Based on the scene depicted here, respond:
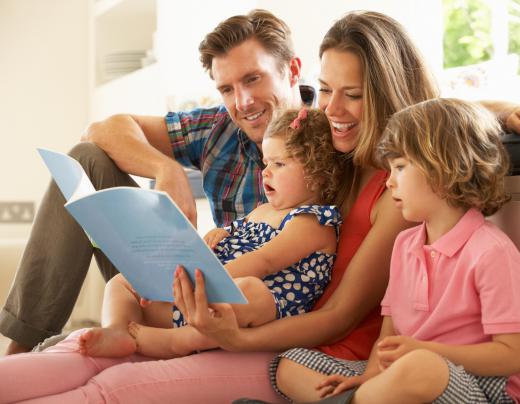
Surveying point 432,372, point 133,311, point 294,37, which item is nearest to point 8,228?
point 294,37

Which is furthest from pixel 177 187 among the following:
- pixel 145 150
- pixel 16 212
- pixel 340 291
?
pixel 16 212

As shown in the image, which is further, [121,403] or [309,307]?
[309,307]

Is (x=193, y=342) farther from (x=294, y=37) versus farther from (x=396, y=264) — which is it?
(x=294, y=37)

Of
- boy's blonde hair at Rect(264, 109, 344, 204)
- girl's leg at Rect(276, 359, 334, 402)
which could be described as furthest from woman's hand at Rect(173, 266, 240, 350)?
boy's blonde hair at Rect(264, 109, 344, 204)

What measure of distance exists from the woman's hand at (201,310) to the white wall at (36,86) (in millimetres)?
3517

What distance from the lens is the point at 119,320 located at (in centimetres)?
158

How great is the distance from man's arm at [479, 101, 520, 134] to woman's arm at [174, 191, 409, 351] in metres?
0.27

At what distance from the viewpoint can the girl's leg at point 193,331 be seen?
58.9 inches

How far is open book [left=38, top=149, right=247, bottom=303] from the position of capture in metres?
1.23

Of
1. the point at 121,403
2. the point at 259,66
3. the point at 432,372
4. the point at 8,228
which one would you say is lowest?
the point at 8,228

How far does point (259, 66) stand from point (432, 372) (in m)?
1.28

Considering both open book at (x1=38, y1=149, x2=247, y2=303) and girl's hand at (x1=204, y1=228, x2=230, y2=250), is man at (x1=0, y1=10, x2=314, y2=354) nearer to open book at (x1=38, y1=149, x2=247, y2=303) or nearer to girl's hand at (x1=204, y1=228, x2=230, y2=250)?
girl's hand at (x1=204, y1=228, x2=230, y2=250)

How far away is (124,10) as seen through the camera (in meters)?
4.63

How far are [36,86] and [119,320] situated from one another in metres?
3.50
